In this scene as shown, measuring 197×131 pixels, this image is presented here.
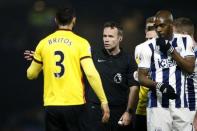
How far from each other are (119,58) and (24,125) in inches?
102

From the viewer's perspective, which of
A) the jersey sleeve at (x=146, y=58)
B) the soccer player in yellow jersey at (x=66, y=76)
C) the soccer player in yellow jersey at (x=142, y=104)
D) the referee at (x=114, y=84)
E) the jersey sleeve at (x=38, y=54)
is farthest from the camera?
the soccer player in yellow jersey at (x=142, y=104)

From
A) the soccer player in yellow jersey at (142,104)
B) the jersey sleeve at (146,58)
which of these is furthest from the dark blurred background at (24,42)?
the jersey sleeve at (146,58)

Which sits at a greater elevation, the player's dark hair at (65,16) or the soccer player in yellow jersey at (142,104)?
the player's dark hair at (65,16)

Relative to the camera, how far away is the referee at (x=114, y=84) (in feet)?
21.1

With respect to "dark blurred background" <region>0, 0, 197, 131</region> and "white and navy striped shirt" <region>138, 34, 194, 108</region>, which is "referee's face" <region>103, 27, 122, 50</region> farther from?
"dark blurred background" <region>0, 0, 197, 131</region>

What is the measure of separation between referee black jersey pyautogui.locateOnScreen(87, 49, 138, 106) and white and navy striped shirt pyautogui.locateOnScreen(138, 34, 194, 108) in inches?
24.7

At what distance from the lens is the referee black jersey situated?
6.46 m

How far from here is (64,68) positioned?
5.56 meters

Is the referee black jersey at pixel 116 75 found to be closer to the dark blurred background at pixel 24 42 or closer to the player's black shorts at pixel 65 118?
the player's black shorts at pixel 65 118

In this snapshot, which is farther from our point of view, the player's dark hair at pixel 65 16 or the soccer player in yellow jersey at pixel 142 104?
the soccer player in yellow jersey at pixel 142 104

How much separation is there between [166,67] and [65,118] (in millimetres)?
1103

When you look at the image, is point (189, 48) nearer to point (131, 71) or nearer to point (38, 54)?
point (131, 71)

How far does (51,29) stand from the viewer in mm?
8578

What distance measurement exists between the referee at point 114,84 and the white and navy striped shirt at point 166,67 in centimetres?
62
